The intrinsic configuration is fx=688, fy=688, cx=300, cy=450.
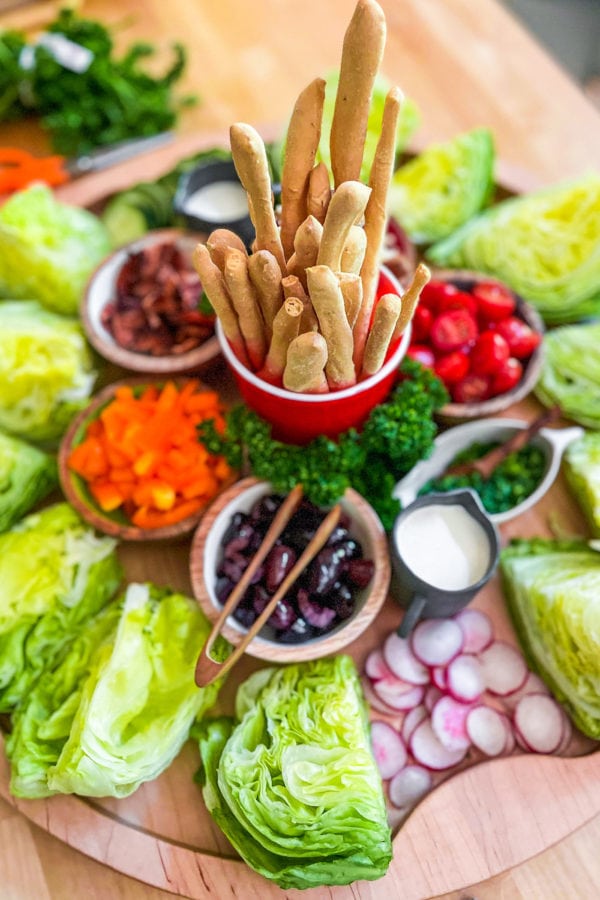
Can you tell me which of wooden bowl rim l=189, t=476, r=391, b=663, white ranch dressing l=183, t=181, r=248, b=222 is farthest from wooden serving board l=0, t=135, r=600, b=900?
white ranch dressing l=183, t=181, r=248, b=222

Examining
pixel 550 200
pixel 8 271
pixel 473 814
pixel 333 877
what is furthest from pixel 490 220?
pixel 333 877

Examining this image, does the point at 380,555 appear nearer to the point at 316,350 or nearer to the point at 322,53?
the point at 316,350

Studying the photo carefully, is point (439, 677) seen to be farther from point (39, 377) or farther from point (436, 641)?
point (39, 377)

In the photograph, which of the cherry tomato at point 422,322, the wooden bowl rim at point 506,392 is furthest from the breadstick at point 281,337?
the cherry tomato at point 422,322

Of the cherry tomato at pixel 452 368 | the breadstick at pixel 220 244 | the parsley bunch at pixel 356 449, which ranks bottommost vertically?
the parsley bunch at pixel 356 449

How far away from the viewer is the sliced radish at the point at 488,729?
1.72 metres

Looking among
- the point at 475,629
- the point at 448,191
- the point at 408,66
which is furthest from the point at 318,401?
the point at 408,66

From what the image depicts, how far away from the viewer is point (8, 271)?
7.62 feet

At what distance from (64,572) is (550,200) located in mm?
1928

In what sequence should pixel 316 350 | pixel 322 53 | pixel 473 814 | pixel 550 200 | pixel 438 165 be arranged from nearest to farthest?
pixel 316 350 → pixel 473 814 → pixel 550 200 → pixel 438 165 → pixel 322 53

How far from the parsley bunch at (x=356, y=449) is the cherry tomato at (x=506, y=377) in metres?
0.21

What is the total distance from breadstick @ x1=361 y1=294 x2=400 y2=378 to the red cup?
0.08m

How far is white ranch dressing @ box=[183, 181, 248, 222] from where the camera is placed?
7.63 feet

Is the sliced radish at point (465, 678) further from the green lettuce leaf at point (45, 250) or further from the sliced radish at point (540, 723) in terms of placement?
the green lettuce leaf at point (45, 250)
